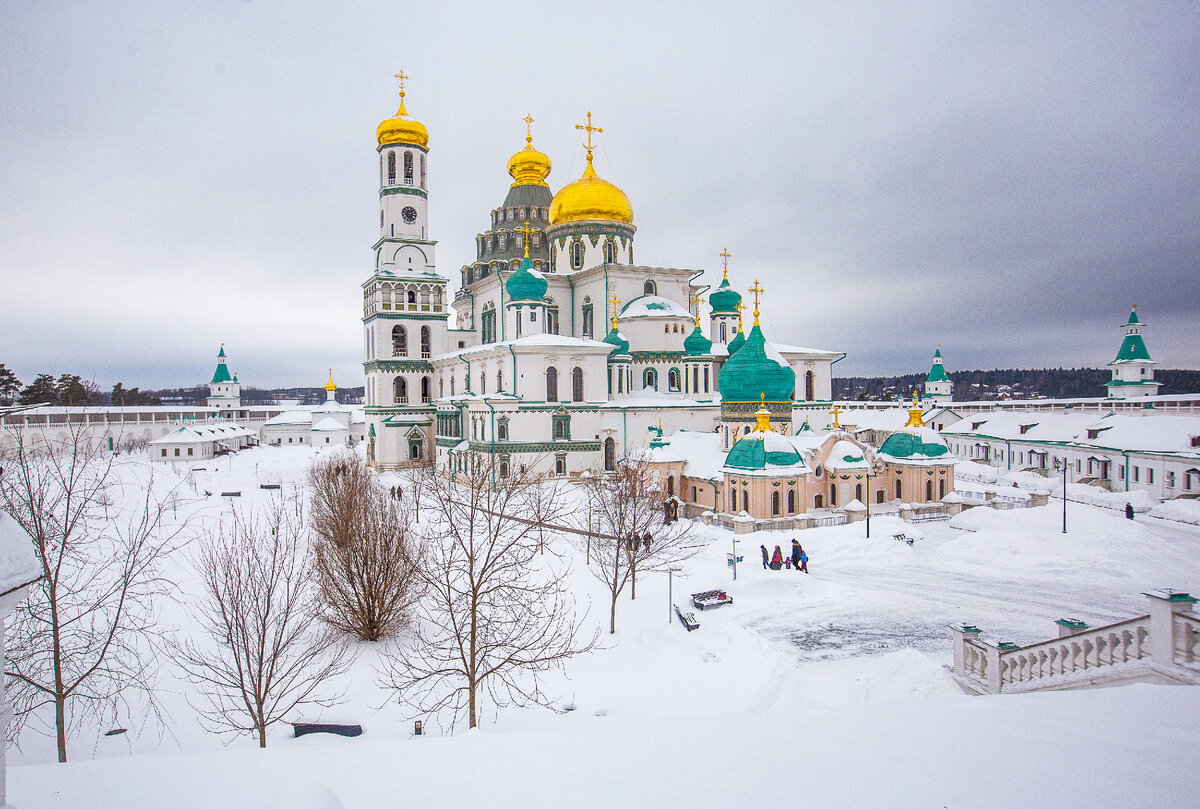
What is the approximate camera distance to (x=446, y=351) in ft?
138

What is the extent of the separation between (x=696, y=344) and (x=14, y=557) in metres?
32.5

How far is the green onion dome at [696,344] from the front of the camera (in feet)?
112

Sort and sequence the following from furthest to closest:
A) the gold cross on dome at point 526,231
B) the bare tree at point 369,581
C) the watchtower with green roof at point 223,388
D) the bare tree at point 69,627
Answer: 1. the watchtower with green roof at point 223,388
2. the gold cross on dome at point 526,231
3. the bare tree at point 369,581
4. the bare tree at point 69,627

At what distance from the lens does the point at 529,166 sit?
45.7 m

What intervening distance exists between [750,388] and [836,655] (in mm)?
15540

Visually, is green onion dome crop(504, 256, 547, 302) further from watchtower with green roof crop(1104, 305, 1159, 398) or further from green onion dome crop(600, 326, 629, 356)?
watchtower with green roof crop(1104, 305, 1159, 398)

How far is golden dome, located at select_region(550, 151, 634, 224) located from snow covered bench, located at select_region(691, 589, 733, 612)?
2702 centimetres

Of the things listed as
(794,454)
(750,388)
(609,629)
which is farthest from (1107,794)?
(750,388)

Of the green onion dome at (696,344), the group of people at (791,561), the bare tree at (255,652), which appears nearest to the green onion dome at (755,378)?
the green onion dome at (696,344)

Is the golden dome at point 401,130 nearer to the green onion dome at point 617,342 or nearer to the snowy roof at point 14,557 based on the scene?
the green onion dome at point 617,342

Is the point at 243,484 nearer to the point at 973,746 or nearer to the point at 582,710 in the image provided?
the point at 582,710

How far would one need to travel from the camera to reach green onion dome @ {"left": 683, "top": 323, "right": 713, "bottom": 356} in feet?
112

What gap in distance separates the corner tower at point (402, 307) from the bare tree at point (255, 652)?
24873 mm

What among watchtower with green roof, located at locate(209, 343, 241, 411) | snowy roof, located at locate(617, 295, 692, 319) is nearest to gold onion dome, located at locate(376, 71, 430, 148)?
snowy roof, located at locate(617, 295, 692, 319)
